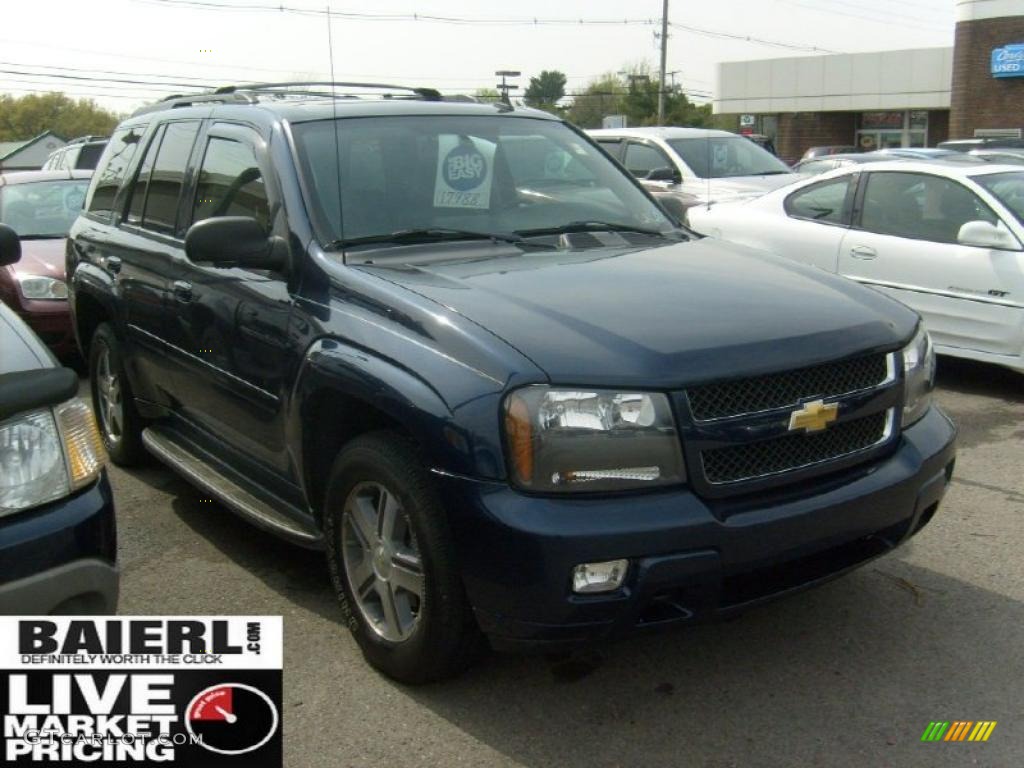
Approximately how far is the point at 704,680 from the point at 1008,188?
5.33 m

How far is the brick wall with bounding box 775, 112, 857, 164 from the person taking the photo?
46.9 m

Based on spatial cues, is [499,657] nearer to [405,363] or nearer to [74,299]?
[405,363]

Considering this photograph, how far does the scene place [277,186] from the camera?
13.9 feet

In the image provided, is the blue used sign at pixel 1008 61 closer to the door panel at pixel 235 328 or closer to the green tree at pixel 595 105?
the door panel at pixel 235 328

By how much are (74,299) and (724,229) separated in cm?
509

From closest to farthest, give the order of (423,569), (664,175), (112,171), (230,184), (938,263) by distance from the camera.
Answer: (423,569), (230,184), (112,171), (938,263), (664,175)

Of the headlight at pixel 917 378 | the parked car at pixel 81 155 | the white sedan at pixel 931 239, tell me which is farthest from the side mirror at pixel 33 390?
the parked car at pixel 81 155

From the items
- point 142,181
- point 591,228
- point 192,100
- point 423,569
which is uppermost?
point 192,100

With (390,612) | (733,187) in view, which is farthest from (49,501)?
(733,187)

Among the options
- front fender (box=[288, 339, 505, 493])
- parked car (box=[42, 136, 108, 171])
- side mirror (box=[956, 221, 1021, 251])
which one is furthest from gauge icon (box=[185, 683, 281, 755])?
parked car (box=[42, 136, 108, 171])

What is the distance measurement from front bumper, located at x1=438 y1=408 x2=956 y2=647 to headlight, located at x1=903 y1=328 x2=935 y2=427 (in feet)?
1.83

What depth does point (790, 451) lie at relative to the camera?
131 inches

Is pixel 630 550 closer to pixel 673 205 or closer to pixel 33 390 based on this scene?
pixel 33 390

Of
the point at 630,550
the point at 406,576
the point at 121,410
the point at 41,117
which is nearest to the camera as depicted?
the point at 630,550
